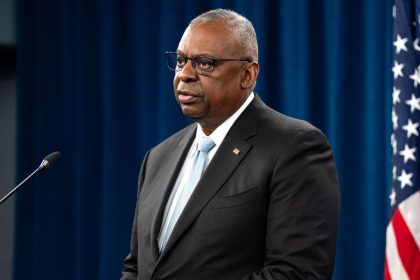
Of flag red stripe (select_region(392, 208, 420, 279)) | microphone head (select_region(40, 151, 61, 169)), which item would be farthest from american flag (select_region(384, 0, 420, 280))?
microphone head (select_region(40, 151, 61, 169))

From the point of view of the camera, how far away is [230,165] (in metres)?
2.23

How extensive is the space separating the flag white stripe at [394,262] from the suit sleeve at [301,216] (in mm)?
1069

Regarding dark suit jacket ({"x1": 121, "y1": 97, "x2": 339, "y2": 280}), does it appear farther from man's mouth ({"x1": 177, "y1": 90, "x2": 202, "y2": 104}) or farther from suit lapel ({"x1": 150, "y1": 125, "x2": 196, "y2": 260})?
man's mouth ({"x1": 177, "y1": 90, "x2": 202, "y2": 104})

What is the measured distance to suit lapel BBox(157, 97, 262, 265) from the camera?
7.20 feet

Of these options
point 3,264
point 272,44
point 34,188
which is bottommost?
point 3,264

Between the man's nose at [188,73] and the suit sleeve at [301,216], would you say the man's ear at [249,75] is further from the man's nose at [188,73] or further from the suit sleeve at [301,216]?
the suit sleeve at [301,216]

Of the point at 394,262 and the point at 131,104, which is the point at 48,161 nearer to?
the point at 394,262

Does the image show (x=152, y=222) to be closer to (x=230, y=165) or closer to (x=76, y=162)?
(x=230, y=165)

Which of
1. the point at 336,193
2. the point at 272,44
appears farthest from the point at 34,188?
the point at 336,193

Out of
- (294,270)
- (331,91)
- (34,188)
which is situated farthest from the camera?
(34,188)

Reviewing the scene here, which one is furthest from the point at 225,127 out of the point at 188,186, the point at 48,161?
the point at 48,161

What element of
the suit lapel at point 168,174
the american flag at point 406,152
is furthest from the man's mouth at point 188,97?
the american flag at point 406,152

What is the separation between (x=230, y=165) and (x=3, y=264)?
3.77m

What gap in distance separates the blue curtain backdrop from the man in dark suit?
188 centimetres
